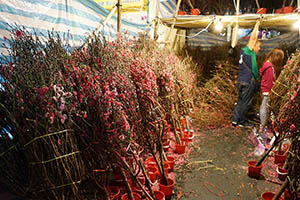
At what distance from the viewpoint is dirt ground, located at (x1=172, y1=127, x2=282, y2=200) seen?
2.88 m

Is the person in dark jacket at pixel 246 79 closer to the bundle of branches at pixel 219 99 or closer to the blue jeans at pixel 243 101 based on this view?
the blue jeans at pixel 243 101

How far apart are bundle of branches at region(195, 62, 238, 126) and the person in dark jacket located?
0.31 m

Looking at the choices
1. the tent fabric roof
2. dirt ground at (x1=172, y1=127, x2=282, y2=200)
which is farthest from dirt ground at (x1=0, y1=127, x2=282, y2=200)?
the tent fabric roof

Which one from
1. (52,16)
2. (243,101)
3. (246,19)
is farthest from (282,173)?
(52,16)

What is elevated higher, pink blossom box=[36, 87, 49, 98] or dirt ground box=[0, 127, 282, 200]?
pink blossom box=[36, 87, 49, 98]

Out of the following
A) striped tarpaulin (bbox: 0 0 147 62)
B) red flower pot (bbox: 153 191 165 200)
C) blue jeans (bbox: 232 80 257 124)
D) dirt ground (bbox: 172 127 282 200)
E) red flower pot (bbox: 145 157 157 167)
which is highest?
striped tarpaulin (bbox: 0 0 147 62)

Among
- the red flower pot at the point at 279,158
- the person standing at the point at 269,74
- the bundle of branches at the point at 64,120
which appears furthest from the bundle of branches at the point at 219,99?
the bundle of branches at the point at 64,120

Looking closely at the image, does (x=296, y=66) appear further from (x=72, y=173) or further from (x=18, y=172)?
(x=18, y=172)

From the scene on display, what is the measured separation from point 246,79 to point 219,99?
1001 mm

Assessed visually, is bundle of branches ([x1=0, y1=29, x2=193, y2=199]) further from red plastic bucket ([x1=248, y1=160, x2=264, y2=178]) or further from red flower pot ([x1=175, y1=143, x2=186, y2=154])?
red plastic bucket ([x1=248, y1=160, x2=264, y2=178])

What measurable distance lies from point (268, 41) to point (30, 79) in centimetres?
810

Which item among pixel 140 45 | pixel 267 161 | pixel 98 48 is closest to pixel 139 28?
pixel 140 45

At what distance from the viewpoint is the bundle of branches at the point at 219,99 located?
18.2ft

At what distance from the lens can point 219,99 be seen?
601 cm
